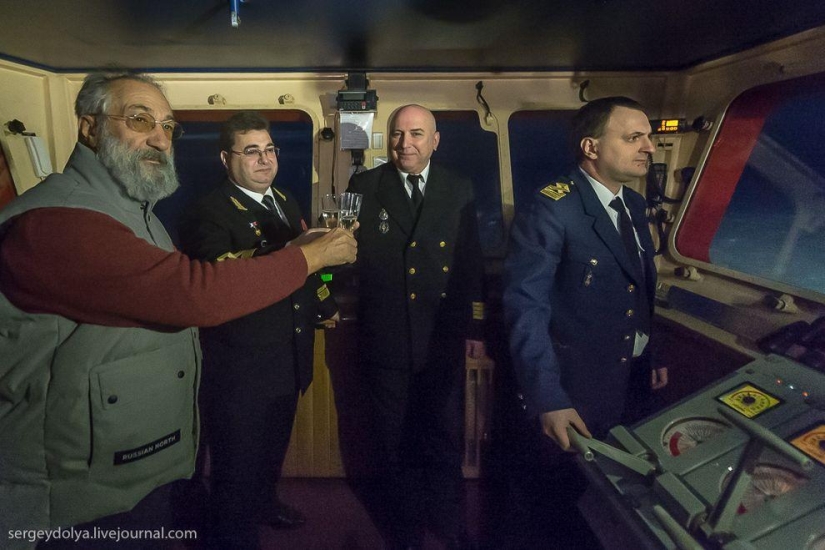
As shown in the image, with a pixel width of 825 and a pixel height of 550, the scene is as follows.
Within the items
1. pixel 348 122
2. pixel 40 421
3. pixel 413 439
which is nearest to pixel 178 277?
pixel 40 421

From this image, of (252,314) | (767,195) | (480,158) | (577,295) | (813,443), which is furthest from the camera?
(480,158)

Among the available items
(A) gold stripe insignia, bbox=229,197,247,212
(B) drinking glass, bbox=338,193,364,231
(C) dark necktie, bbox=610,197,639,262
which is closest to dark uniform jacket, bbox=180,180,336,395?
(A) gold stripe insignia, bbox=229,197,247,212

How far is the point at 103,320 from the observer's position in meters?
1.13

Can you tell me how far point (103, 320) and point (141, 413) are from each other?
0.95 ft

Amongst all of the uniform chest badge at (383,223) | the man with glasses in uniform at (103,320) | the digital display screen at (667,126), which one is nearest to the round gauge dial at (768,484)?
the man with glasses in uniform at (103,320)

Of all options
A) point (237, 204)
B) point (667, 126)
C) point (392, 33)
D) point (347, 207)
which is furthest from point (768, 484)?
point (667, 126)

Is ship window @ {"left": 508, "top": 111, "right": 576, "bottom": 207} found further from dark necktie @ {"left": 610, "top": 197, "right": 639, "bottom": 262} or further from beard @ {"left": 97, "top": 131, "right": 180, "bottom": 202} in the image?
beard @ {"left": 97, "top": 131, "right": 180, "bottom": 202}

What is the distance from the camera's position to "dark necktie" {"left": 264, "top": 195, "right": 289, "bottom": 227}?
2076mm

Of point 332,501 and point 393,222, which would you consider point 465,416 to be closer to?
point 332,501

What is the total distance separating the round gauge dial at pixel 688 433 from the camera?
106 cm

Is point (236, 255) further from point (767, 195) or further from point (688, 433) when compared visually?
point (767, 195)

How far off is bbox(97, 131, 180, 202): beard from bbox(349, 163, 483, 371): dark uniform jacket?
95 centimetres

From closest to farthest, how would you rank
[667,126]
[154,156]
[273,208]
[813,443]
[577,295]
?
[813,443]
[154,156]
[577,295]
[273,208]
[667,126]

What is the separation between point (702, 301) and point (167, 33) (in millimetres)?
2903
